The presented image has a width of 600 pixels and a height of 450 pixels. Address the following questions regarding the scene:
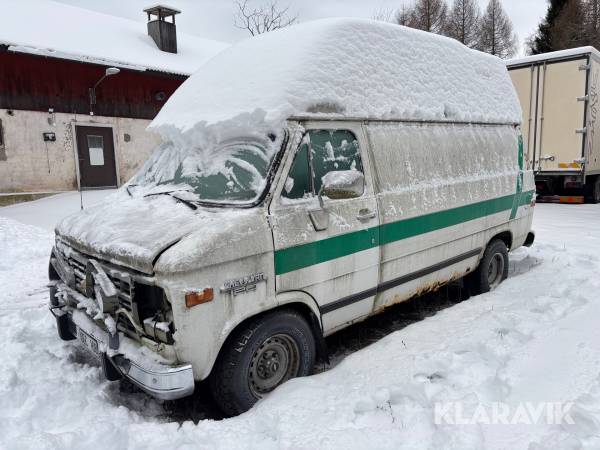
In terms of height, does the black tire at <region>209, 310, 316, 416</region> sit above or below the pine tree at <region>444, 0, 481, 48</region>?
below

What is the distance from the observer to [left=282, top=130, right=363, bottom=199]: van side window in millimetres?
3301

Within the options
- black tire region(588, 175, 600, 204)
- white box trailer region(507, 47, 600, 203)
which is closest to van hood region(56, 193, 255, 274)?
white box trailer region(507, 47, 600, 203)

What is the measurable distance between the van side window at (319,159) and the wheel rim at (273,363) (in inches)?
41.1

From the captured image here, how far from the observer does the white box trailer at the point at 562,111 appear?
37.0ft

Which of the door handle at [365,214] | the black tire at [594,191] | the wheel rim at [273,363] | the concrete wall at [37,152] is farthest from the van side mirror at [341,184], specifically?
the concrete wall at [37,152]

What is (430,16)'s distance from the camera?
40594 mm

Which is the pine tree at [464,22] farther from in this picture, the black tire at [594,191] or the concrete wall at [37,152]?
the concrete wall at [37,152]

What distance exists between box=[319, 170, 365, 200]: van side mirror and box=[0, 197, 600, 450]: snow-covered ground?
1.32m

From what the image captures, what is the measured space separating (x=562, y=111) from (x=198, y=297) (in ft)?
39.2

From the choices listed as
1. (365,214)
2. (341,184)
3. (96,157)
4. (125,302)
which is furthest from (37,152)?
(341,184)

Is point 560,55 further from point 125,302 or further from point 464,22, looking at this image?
point 464,22

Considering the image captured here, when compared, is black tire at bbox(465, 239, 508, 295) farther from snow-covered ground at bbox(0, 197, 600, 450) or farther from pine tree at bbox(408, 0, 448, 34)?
pine tree at bbox(408, 0, 448, 34)

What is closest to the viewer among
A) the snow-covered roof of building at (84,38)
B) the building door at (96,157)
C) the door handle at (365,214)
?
the door handle at (365,214)

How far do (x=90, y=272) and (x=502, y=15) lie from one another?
4695 cm
